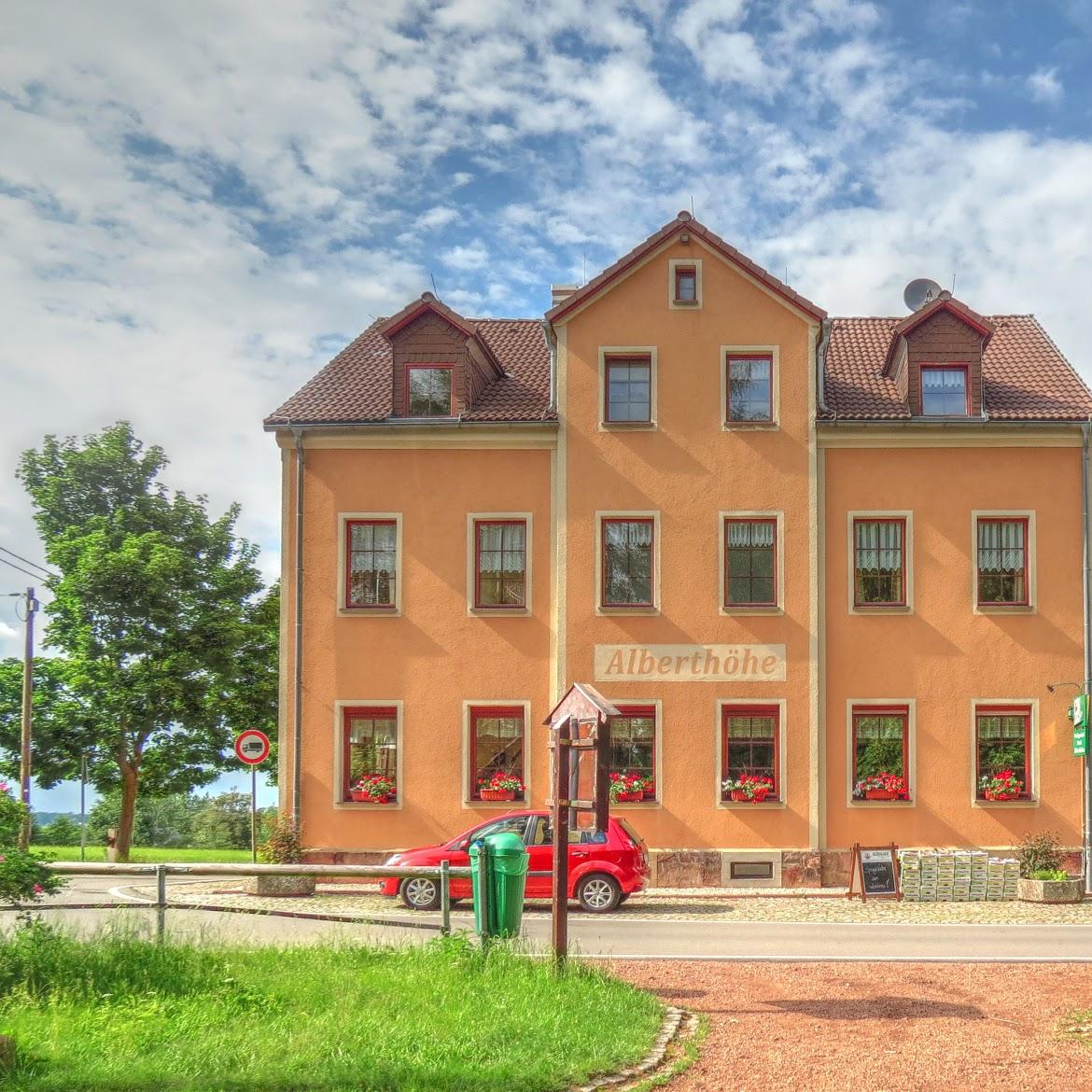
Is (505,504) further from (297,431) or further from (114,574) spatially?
(114,574)

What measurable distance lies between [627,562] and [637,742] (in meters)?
3.47

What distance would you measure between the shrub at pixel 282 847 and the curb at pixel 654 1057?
45.1 feet

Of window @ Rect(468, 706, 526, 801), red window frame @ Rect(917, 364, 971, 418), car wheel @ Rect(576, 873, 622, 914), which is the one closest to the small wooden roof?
car wheel @ Rect(576, 873, 622, 914)

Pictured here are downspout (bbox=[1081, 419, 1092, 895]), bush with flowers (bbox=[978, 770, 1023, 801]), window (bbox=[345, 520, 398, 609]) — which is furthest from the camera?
window (bbox=[345, 520, 398, 609])

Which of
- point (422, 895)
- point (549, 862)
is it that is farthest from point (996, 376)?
point (422, 895)

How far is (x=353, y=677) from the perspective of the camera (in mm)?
25078

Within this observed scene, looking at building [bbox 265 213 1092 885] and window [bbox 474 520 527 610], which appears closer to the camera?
building [bbox 265 213 1092 885]

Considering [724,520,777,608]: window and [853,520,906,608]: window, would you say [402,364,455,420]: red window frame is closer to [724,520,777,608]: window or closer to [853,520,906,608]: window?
[724,520,777,608]: window

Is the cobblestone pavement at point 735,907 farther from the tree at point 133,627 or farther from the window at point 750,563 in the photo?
the tree at point 133,627

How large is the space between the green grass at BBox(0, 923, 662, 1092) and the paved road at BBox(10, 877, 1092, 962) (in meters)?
1.41

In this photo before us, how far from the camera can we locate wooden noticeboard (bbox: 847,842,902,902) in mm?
22016

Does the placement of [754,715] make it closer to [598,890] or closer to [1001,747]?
[1001,747]

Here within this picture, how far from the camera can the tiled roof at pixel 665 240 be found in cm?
2509

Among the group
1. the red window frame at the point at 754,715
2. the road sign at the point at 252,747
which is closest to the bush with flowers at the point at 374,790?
the road sign at the point at 252,747
